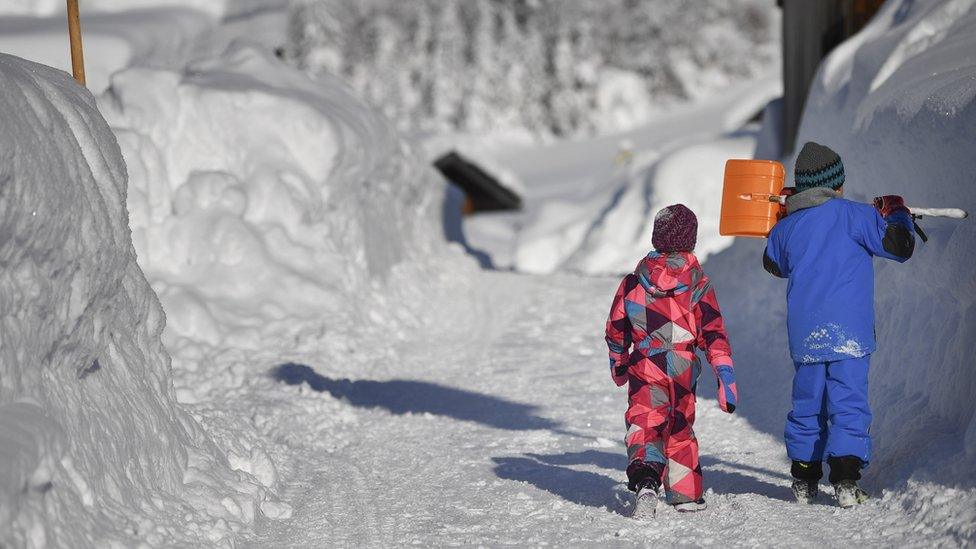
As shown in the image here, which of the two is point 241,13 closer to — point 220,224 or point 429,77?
point 220,224

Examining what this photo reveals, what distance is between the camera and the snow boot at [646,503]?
15.8 feet

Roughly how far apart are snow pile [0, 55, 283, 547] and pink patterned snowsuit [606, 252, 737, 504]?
5.62 ft

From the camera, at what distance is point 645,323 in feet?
16.5

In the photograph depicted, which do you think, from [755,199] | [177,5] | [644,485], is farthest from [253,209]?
[644,485]

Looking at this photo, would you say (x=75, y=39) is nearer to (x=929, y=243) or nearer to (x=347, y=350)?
(x=347, y=350)

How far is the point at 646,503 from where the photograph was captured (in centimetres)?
482

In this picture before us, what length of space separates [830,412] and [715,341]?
0.57 meters

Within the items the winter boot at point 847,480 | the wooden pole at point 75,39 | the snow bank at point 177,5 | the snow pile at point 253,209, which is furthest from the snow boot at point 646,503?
the snow bank at point 177,5

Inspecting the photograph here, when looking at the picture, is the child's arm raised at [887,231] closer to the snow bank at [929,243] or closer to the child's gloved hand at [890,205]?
the child's gloved hand at [890,205]

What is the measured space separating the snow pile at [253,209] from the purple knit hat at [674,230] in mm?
4420

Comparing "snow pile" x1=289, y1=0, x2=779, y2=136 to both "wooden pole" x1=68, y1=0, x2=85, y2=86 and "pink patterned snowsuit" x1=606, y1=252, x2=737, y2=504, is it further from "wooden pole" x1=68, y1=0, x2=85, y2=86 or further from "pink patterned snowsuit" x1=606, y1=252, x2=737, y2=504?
"pink patterned snowsuit" x1=606, y1=252, x2=737, y2=504

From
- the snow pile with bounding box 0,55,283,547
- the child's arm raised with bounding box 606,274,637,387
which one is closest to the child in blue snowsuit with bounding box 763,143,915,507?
the child's arm raised with bounding box 606,274,637,387

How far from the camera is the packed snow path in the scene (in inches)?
185

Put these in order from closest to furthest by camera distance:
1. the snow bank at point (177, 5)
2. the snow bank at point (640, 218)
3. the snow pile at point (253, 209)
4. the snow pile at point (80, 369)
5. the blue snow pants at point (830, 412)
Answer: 1. the snow pile at point (80, 369)
2. the blue snow pants at point (830, 412)
3. the snow pile at point (253, 209)
4. the snow bank at point (177, 5)
5. the snow bank at point (640, 218)
